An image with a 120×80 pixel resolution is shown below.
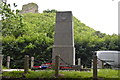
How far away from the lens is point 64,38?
549 inches

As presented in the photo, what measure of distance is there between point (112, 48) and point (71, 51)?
10925mm

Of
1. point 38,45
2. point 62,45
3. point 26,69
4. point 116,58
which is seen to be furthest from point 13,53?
point 26,69

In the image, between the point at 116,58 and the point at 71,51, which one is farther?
the point at 116,58

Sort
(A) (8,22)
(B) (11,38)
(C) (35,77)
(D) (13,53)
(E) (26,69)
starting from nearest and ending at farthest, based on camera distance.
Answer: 1. (C) (35,77)
2. (E) (26,69)
3. (A) (8,22)
4. (D) (13,53)
5. (B) (11,38)

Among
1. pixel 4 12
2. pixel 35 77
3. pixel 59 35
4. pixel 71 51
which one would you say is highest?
pixel 4 12

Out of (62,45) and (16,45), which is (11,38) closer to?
(16,45)

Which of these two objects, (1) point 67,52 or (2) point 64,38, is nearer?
(1) point 67,52

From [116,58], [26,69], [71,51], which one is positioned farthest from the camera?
[116,58]

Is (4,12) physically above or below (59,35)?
above

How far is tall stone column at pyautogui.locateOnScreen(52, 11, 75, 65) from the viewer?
44.6 ft

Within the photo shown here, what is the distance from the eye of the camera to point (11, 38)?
23594mm

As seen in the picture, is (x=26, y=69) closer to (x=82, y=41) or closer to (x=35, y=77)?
(x=35, y=77)

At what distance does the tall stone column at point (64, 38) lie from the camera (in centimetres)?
1359

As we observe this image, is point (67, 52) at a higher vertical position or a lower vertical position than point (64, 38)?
→ lower
